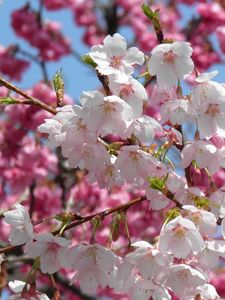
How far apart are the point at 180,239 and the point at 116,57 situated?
542 mm

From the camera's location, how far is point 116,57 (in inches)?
79.9

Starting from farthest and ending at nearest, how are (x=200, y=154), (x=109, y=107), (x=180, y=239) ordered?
(x=200, y=154)
(x=109, y=107)
(x=180, y=239)

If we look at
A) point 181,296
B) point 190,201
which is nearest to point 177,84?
point 190,201

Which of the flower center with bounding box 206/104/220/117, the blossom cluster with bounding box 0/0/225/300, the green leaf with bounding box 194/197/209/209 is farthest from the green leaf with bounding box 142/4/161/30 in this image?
the green leaf with bounding box 194/197/209/209

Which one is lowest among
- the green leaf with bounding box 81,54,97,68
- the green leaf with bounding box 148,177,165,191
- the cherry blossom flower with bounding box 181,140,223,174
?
the green leaf with bounding box 148,177,165,191

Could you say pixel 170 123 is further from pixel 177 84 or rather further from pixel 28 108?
pixel 28 108

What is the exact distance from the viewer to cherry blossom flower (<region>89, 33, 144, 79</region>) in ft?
6.43

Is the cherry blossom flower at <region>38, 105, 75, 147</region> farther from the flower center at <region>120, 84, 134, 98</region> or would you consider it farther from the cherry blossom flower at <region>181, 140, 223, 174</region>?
the cherry blossom flower at <region>181, 140, 223, 174</region>

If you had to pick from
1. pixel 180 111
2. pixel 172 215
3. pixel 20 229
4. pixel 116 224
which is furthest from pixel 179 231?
pixel 20 229

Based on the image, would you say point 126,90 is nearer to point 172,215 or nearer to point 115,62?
point 115,62

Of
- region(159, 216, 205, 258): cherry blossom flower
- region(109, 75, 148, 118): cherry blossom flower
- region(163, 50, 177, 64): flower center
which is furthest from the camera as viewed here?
region(163, 50, 177, 64): flower center

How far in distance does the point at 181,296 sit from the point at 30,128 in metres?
3.86

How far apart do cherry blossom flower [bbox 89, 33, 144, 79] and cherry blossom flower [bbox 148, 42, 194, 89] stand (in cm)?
5

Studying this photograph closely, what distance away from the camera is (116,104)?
1959 millimetres
